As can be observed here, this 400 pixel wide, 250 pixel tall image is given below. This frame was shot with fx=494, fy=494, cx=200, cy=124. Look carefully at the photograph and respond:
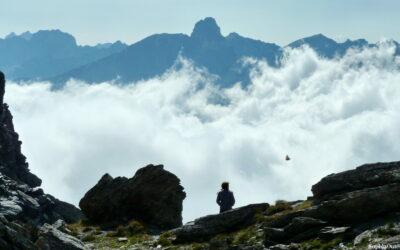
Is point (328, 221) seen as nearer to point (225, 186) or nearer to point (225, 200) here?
point (225, 200)

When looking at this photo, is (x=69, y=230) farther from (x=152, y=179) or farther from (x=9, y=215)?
(x=152, y=179)

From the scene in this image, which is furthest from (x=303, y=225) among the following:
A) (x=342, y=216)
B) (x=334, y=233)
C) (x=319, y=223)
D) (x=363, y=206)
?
(x=363, y=206)

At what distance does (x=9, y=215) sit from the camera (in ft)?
113

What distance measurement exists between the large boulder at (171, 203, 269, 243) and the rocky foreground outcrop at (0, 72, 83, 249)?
7.35 meters

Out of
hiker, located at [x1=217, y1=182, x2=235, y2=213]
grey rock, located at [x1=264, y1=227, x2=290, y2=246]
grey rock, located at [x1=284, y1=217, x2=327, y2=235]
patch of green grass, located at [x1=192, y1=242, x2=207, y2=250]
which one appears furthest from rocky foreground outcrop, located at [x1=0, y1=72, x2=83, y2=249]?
hiker, located at [x1=217, y1=182, x2=235, y2=213]

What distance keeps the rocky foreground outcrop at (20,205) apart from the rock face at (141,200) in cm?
485

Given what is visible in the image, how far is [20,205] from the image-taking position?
133 ft

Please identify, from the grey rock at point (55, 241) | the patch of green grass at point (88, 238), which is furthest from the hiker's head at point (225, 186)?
the grey rock at point (55, 241)

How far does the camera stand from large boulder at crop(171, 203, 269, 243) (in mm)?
27922

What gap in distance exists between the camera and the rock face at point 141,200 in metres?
41.2

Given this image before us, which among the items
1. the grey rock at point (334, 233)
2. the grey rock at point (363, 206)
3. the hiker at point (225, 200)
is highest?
the hiker at point (225, 200)

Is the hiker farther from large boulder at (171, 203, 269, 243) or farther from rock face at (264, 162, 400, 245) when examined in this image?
rock face at (264, 162, 400, 245)

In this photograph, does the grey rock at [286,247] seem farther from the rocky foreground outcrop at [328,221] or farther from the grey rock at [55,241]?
the grey rock at [55,241]

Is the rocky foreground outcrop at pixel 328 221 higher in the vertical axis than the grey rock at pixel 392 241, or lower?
higher
